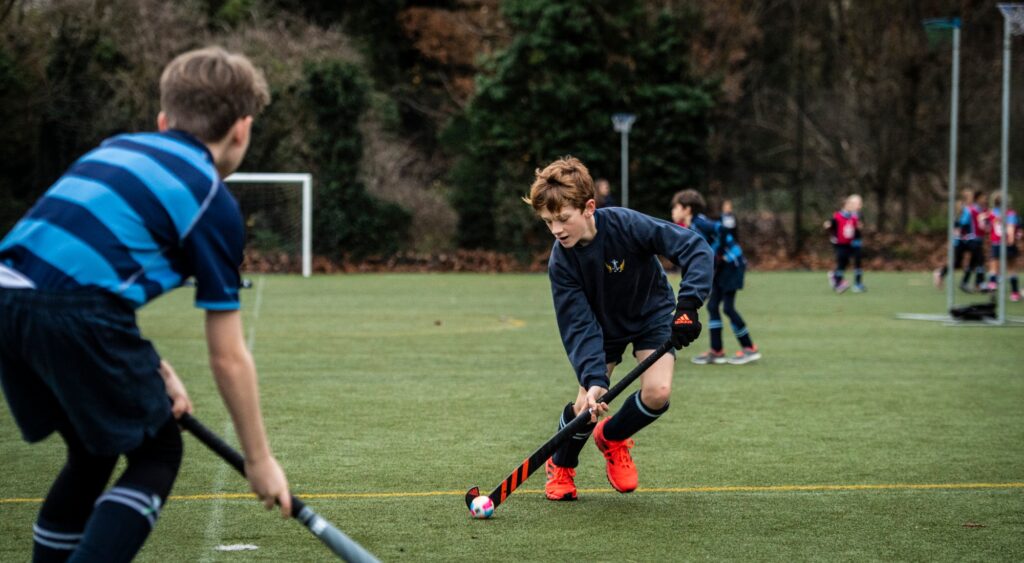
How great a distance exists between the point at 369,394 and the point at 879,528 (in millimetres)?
4675

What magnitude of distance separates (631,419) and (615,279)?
616mm

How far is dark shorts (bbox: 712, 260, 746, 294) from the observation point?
34.7 feet

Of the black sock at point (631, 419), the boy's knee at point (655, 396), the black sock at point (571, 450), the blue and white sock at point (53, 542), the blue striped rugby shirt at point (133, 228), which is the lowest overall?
the black sock at point (571, 450)

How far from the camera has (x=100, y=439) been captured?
2.82 metres

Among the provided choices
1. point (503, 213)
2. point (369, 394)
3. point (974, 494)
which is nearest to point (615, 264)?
point (974, 494)

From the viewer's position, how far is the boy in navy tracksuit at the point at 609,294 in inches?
199

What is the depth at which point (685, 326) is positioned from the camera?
4.81m

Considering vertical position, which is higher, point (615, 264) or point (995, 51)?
point (995, 51)

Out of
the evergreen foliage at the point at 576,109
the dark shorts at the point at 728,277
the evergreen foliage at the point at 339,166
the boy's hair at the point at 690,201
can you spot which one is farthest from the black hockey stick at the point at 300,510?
the evergreen foliage at the point at 576,109

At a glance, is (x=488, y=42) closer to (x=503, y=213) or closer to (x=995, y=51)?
(x=503, y=213)

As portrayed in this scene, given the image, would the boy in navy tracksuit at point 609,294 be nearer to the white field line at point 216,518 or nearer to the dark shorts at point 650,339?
the dark shorts at point 650,339

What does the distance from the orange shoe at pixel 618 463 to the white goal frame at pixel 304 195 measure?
2016 centimetres

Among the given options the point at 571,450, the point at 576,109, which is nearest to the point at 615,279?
the point at 571,450

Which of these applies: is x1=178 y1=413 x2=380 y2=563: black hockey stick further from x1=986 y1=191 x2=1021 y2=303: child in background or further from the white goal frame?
the white goal frame
